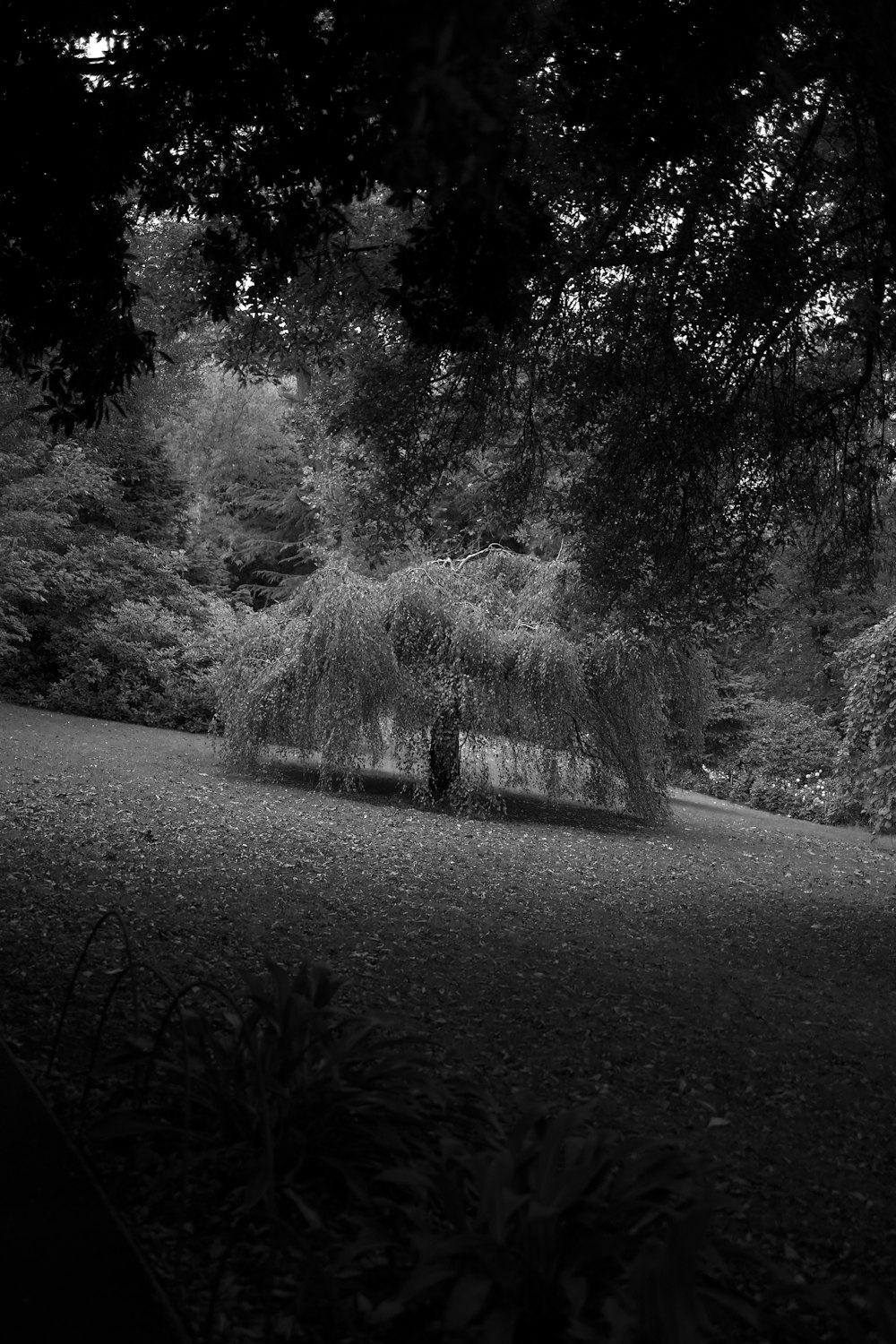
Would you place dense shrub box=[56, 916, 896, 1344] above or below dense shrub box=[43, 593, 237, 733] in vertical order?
below

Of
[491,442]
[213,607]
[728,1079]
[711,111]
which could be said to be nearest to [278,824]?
[491,442]

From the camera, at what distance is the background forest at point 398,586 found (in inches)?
345

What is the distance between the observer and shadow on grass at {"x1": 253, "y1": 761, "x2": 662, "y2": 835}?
14.5m

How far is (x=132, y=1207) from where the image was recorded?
292 centimetres

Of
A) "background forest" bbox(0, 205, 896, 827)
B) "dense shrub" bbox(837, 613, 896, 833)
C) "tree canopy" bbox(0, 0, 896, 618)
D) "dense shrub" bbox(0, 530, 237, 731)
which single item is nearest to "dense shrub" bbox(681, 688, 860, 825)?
"background forest" bbox(0, 205, 896, 827)

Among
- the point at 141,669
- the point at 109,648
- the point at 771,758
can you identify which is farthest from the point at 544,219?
the point at 771,758

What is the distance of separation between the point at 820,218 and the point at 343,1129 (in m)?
7.31

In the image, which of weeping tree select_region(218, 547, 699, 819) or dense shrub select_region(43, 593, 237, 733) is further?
dense shrub select_region(43, 593, 237, 733)

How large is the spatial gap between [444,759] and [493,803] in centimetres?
98

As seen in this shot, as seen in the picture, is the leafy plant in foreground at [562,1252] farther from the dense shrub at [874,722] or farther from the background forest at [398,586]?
the dense shrub at [874,722]

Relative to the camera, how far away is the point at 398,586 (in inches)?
568

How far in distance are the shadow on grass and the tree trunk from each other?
9.8 inches

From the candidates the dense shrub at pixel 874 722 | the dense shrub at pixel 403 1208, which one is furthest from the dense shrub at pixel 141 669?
the dense shrub at pixel 403 1208

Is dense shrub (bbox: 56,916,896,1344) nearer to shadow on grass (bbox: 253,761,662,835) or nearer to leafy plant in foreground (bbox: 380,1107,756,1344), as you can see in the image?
leafy plant in foreground (bbox: 380,1107,756,1344)
